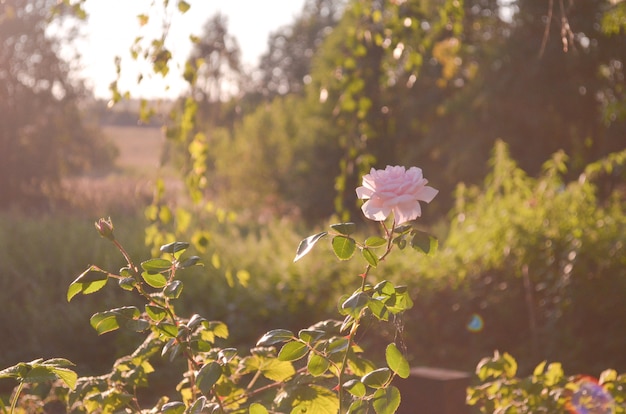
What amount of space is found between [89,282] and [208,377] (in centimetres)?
38

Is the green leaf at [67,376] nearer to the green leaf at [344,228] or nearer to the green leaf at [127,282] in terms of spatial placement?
the green leaf at [127,282]

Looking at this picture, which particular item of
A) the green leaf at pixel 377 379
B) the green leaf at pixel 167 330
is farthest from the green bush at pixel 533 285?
the green leaf at pixel 167 330

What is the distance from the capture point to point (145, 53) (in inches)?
123

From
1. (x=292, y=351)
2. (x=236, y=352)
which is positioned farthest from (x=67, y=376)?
(x=292, y=351)

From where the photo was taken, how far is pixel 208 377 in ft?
5.76

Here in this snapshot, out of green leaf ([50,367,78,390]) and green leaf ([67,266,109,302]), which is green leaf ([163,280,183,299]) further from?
green leaf ([50,367,78,390])

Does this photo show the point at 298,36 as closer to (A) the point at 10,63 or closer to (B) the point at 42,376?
(A) the point at 10,63

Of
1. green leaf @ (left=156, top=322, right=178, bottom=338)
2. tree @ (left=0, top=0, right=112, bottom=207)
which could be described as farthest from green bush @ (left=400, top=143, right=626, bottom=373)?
tree @ (left=0, top=0, right=112, bottom=207)

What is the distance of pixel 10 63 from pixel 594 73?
12.5 m

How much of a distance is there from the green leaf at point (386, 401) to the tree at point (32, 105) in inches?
683

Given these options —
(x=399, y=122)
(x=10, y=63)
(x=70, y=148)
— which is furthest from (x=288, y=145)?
(x=10, y=63)

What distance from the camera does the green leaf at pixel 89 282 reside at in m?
1.86

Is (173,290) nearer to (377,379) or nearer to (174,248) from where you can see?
(174,248)

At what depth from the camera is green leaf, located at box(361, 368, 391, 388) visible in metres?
1.80
